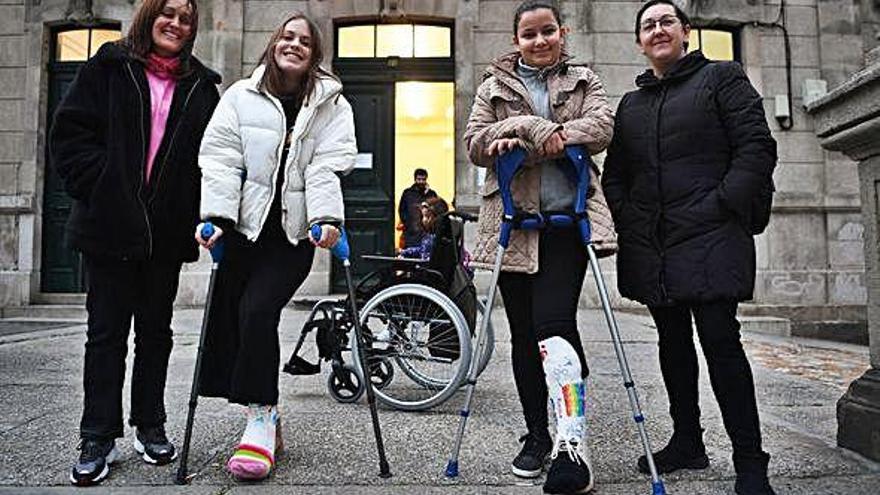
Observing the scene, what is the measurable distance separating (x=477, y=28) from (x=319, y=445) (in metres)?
8.45

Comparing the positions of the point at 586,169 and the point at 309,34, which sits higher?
the point at 309,34

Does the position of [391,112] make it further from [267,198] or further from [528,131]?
[528,131]

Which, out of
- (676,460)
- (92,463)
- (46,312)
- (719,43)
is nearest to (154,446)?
(92,463)

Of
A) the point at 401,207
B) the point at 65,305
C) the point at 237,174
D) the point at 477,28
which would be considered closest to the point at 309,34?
the point at 237,174

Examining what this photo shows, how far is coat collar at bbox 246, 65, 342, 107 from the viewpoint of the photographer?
2926mm

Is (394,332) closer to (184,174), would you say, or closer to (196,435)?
(196,435)

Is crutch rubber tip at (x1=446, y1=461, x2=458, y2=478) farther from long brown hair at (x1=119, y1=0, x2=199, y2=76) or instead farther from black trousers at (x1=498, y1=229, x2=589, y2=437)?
long brown hair at (x1=119, y1=0, x2=199, y2=76)

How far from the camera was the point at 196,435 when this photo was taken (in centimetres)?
332

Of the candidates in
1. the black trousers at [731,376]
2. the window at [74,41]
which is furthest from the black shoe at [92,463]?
Result: the window at [74,41]

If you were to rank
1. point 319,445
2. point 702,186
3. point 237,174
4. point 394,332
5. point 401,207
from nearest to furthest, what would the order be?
point 702,186
point 237,174
point 319,445
point 394,332
point 401,207

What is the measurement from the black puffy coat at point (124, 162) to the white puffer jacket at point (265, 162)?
0.21m

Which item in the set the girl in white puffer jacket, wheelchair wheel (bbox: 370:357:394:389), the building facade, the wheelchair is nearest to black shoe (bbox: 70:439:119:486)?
the girl in white puffer jacket

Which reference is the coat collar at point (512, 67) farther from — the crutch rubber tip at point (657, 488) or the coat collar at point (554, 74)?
the crutch rubber tip at point (657, 488)

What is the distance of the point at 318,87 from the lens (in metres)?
2.97
